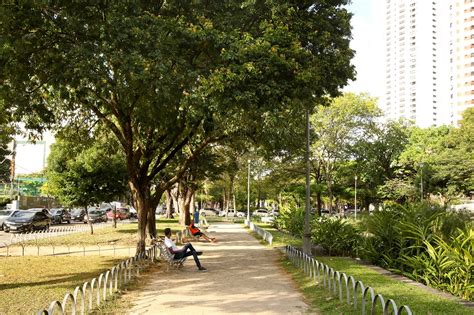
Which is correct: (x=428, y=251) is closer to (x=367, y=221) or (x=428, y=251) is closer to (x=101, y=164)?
(x=367, y=221)

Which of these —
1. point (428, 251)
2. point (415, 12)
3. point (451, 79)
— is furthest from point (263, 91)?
point (415, 12)

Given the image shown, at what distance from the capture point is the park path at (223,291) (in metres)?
8.70

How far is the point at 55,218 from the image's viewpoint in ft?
139

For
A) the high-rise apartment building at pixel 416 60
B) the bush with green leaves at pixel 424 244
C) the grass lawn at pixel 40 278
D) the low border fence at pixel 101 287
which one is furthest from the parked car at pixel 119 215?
the high-rise apartment building at pixel 416 60

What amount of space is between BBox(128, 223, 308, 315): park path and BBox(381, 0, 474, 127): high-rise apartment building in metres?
99.7

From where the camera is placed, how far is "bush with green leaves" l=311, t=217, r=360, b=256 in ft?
55.3

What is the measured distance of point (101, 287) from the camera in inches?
398

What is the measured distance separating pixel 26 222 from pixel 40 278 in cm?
2138

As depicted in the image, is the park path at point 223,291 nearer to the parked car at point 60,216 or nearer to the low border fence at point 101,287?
the low border fence at point 101,287

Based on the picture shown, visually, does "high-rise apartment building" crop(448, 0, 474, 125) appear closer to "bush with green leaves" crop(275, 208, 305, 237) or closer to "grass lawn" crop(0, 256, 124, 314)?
"bush with green leaves" crop(275, 208, 305, 237)

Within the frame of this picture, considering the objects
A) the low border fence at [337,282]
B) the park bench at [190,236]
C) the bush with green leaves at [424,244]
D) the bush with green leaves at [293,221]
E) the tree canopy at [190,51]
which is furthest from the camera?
the bush with green leaves at [293,221]

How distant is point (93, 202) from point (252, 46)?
20.3 meters

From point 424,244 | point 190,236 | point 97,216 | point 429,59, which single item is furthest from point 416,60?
point 424,244

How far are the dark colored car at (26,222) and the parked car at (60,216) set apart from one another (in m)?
7.55
